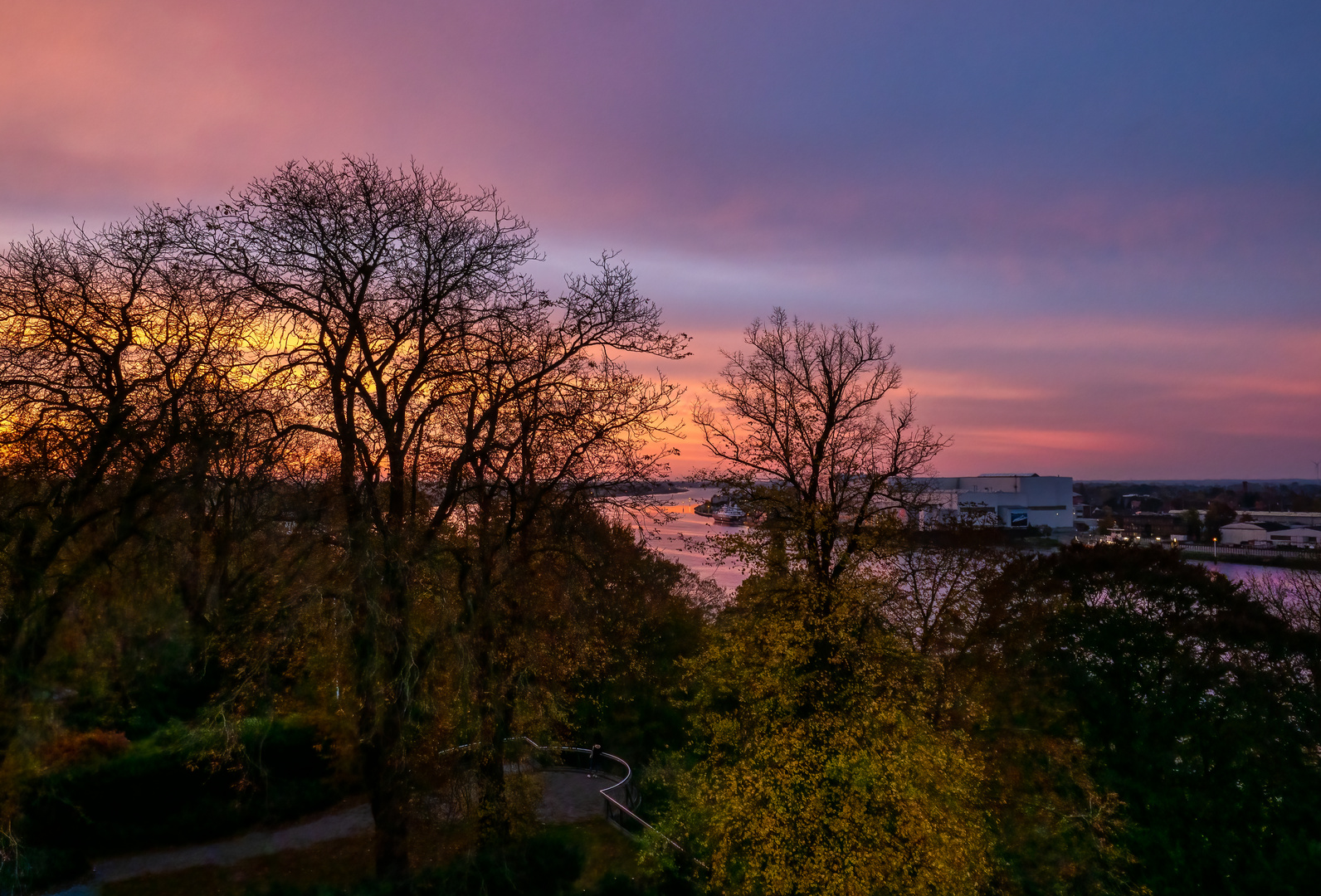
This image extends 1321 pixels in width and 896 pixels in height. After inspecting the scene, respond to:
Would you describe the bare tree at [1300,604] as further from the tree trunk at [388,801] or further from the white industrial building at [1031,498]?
the white industrial building at [1031,498]

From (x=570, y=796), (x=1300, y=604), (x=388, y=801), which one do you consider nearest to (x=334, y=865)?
(x=388, y=801)

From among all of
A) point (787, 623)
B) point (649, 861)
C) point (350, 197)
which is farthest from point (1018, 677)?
point (350, 197)

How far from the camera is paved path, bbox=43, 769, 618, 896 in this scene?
13.4 m

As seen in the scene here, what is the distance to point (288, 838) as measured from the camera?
48.8 feet

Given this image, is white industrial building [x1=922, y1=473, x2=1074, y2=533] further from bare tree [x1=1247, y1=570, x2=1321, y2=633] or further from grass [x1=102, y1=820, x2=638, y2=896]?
grass [x1=102, y1=820, x2=638, y2=896]

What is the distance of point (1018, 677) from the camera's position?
17.6 m

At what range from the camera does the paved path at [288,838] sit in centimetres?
1345

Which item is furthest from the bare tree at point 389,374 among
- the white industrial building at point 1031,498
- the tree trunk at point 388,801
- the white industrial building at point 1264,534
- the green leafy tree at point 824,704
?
the white industrial building at point 1264,534

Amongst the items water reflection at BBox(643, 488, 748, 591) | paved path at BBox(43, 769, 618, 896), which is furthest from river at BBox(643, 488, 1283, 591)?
paved path at BBox(43, 769, 618, 896)

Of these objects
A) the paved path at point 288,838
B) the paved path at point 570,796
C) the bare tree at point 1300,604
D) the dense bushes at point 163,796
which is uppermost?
the bare tree at point 1300,604

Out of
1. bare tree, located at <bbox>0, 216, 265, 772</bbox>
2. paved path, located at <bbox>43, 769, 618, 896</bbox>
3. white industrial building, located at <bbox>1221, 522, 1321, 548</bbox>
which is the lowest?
paved path, located at <bbox>43, 769, 618, 896</bbox>

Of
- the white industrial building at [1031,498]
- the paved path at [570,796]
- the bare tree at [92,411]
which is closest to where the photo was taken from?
the bare tree at [92,411]

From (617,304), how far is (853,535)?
6.76 m

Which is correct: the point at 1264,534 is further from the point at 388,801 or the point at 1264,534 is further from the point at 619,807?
the point at 388,801
